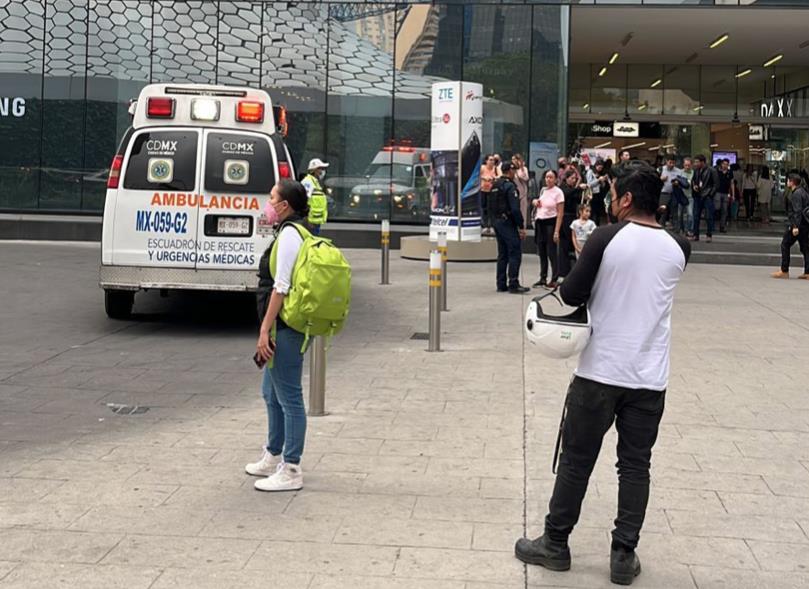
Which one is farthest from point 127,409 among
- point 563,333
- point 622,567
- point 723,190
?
point 723,190

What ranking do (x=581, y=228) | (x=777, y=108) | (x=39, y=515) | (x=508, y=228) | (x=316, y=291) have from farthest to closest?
1. (x=777, y=108)
2. (x=508, y=228)
3. (x=581, y=228)
4. (x=316, y=291)
5. (x=39, y=515)

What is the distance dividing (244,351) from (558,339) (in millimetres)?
6317

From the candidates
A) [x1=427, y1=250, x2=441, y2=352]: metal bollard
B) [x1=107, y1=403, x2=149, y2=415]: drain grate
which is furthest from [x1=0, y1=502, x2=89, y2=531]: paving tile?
[x1=427, y1=250, x2=441, y2=352]: metal bollard

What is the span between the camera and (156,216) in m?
11.2

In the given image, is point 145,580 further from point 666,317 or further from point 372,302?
point 372,302

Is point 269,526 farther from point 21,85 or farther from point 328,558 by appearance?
point 21,85

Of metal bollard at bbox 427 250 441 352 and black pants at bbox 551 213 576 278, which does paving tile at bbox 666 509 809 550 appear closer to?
metal bollard at bbox 427 250 441 352

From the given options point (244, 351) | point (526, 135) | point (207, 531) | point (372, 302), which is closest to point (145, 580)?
point (207, 531)

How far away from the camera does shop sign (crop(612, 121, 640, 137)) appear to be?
110 ft

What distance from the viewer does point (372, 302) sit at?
47.3ft

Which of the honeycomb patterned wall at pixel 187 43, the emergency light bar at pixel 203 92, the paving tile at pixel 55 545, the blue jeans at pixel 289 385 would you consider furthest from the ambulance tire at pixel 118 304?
the honeycomb patterned wall at pixel 187 43

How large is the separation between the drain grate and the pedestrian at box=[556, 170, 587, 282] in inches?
354

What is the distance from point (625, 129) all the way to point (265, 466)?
95.6 ft

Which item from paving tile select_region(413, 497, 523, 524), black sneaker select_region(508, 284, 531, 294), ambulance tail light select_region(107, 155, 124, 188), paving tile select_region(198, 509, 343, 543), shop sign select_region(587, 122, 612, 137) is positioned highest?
shop sign select_region(587, 122, 612, 137)
